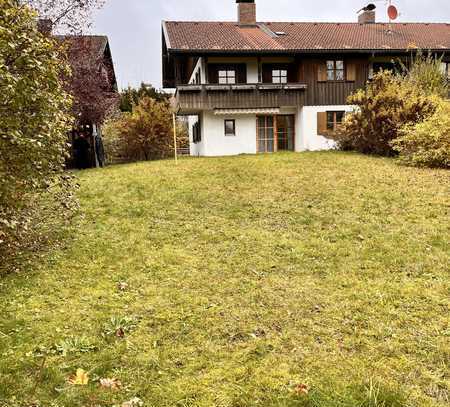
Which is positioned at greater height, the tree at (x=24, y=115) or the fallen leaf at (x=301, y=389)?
the tree at (x=24, y=115)

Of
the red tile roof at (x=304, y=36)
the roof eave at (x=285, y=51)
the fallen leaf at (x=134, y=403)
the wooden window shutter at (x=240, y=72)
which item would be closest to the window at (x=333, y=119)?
the roof eave at (x=285, y=51)

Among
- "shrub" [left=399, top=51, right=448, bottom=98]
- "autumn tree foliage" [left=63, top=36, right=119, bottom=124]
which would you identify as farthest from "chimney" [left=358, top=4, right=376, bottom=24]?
"autumn tree foliage" [left=63, top=36, right=119, bottom=124]

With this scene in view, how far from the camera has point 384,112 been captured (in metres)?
16.1

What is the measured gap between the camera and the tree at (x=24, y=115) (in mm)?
4930

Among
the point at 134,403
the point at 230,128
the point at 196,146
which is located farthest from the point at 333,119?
the point at 134,403

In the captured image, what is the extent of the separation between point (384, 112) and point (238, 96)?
7.43 metres

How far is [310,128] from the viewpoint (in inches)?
866

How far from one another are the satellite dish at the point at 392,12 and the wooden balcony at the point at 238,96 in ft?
28.5

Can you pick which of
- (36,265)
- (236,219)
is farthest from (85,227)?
(236,219)

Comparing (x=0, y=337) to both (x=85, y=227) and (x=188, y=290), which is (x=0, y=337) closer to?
(x=188, y=290)

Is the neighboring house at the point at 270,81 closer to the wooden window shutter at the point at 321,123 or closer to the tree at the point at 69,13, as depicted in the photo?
the wooden window shutter at the point at 321,123

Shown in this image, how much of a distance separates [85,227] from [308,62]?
17.3m

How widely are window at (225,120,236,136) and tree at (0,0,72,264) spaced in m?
16.1

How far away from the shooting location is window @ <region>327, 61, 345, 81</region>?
22453mm
